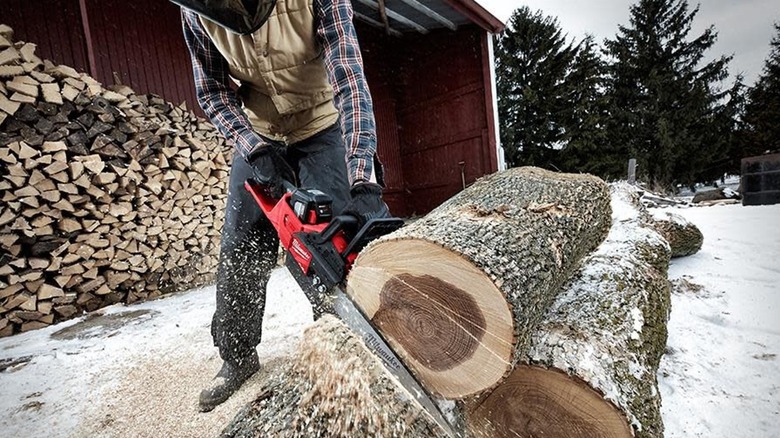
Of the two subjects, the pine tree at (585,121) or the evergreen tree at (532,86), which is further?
the evergreen tree at (532,86)

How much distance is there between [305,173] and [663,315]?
1.58 m

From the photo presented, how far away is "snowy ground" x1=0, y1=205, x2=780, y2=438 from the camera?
140 centimetres

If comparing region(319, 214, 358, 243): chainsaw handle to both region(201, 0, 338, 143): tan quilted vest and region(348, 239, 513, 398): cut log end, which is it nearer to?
region(348, 239, 513, 398): cut log end

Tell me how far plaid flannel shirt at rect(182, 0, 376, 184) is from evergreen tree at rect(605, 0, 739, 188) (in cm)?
1490

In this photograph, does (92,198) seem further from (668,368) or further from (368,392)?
(668,368)

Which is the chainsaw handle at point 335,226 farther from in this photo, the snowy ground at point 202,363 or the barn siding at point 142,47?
the barn siding at point 142,47

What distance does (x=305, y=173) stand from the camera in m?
1.55

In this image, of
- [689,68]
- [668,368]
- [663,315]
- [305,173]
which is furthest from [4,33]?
[689,68]

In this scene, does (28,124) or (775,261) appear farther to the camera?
(775,261)

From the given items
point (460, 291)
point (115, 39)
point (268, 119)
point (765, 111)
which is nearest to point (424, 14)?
point (115, 39)

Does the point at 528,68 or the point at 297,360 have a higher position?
the point at 528,68

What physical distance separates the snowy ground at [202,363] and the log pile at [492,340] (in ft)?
1.59

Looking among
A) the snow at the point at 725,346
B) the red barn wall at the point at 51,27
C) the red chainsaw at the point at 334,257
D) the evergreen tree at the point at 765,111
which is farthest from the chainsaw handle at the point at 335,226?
the evergreen tree at the point at 765,111

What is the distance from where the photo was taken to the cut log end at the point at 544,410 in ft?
2.99
